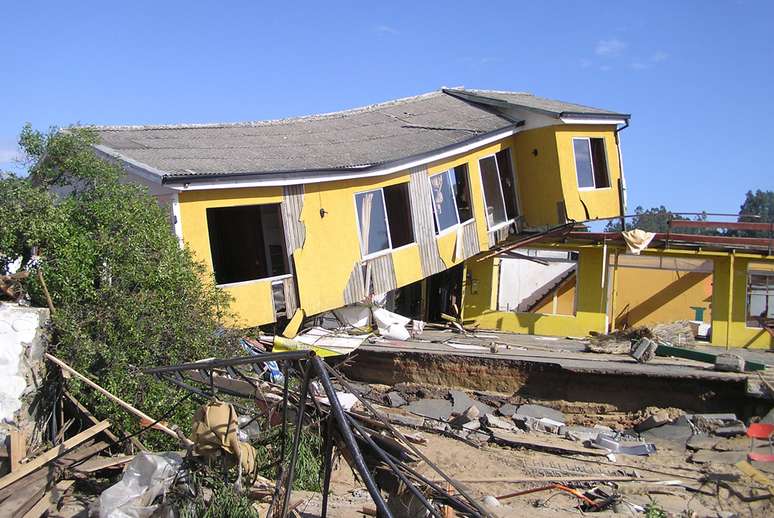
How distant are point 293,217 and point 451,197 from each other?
531 centimetres

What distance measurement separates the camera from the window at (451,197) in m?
18.4

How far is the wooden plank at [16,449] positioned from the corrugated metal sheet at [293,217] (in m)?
7.24

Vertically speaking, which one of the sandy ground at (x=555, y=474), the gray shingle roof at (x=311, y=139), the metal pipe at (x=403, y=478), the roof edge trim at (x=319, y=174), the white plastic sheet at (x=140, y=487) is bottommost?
the sandy ground at (x=555, y=474)

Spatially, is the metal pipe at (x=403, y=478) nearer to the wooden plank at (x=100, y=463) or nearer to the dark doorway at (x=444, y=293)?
the wooden plank at (x=100, y=463)

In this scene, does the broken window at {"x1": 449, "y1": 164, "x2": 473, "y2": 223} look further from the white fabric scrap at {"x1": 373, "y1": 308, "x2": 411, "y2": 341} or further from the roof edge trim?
the white fabric scrap at {"x1": 373, "y1": 308, "x2": 411, "y2": 341}

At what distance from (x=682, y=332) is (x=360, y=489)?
11749 millimetres

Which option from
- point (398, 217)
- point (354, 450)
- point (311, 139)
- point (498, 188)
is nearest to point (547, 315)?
point (498, 188)

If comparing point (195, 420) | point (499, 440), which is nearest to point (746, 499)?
point (499, 440)

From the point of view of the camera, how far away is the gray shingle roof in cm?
1388

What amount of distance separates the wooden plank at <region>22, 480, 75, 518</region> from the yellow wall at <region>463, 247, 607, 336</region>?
1362 centimetres

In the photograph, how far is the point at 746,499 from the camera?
10766mm

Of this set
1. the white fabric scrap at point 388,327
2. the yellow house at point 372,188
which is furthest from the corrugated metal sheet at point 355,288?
the white fabric scrap at point 388,327

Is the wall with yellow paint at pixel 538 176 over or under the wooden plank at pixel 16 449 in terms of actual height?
over

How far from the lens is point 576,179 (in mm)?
20156
